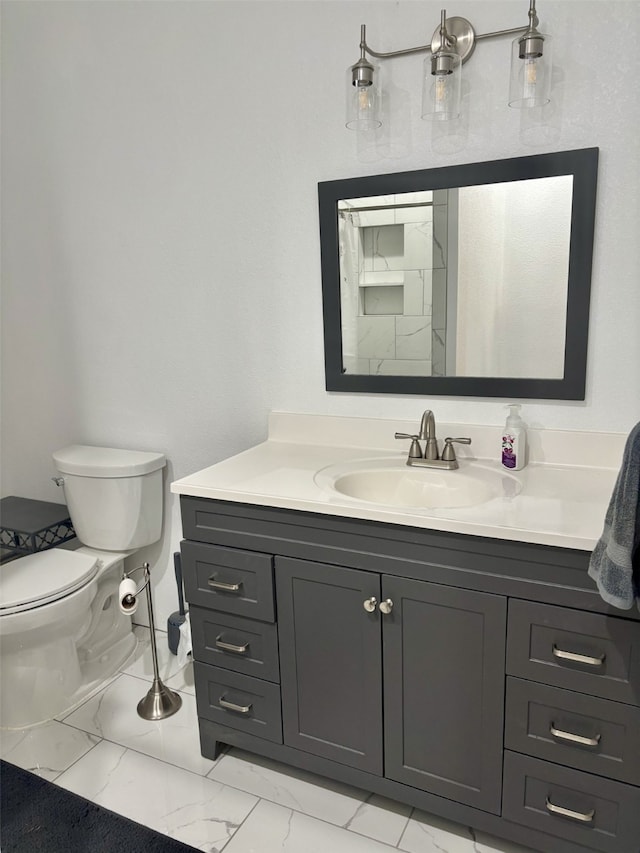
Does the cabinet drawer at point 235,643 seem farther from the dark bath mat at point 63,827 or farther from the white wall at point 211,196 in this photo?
the white wall at point 211,196

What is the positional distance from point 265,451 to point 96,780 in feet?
3.41

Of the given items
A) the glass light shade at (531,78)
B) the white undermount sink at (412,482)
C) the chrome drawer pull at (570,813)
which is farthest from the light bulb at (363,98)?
the chrome drawer pull at (570,813)

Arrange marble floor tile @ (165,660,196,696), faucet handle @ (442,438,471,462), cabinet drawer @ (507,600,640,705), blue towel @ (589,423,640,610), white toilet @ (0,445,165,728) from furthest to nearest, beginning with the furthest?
marble floor tile @ (165,660,196,696) → white toilet @ (0,445,165,728) → faucet handle @ (442,438,471,462) → cabinet drawer @ (507,600,640,705) → blue towel @ (589,423,640,610)

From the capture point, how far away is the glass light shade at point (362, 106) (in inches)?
69.1

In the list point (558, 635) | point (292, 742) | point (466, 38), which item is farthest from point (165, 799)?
point (466, 38)

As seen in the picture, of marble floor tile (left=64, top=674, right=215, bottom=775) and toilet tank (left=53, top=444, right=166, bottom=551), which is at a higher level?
toilet tank (left=53, top=444, right=166, bottom=551)

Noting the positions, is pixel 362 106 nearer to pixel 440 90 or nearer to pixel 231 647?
pixel 440 90

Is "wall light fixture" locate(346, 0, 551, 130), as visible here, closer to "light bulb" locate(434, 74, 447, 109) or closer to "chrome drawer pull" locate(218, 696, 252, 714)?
"light bulb" locate(434, 74, 447, 109)

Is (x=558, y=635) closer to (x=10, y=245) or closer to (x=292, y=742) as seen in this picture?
(x=292, y=742)

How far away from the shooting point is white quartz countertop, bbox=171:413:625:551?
1361 mm

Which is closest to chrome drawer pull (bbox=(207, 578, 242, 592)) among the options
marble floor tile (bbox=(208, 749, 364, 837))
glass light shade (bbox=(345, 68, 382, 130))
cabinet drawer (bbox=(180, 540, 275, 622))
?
cabinet drawer (bbox=(180, 540, 275, 622))

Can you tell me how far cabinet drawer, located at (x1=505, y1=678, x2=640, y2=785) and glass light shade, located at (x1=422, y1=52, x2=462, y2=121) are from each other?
1397 millimetres

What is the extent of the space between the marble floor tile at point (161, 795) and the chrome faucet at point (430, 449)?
3.32ft

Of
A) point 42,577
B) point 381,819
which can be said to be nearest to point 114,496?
point 42,577
